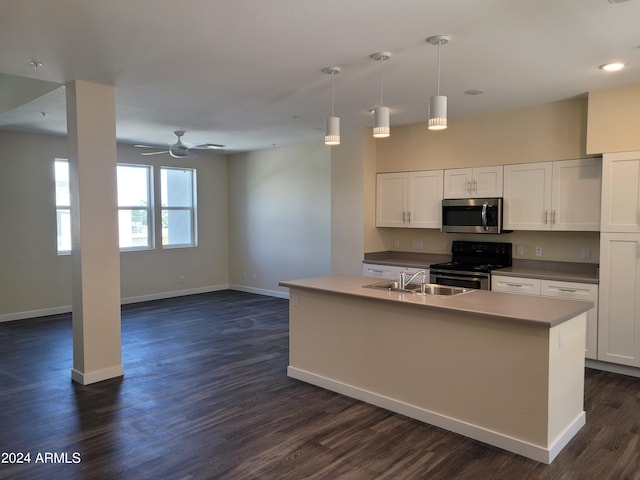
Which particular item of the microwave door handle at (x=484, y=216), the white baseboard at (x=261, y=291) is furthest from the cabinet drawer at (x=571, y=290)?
the white baseboard at (x=261, y=291)

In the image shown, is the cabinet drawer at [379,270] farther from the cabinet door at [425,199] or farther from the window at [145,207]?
the window at [145,207]

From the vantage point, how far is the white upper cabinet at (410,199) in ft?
18.6

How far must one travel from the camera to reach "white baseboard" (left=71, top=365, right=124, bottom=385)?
407 centimetres

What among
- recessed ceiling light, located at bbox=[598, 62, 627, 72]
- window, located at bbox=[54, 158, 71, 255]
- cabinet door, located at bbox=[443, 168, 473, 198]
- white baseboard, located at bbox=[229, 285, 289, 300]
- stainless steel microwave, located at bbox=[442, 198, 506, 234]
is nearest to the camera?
recessed ceiling light, located at bbox=[598, 62, 627, 72]

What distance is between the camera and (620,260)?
4133mm

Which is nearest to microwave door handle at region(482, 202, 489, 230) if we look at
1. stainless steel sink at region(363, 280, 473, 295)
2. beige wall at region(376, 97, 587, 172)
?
beige wall at region(376, 97, 587, 172)

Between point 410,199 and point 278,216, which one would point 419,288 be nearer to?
point 410,199

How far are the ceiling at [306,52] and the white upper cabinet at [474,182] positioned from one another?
2.17 feet

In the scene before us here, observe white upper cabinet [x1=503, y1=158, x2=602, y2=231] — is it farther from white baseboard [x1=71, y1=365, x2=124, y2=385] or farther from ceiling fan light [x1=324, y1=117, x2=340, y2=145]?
white baseboard [x1=71, y1=365, x2=124, y2=385]

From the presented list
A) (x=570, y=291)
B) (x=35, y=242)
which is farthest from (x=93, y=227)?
(x=570, y=291)

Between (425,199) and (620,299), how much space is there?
7.74 ft

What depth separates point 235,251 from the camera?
9.14 meters

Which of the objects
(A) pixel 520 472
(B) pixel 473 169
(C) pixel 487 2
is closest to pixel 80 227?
(C) pixel 487 2

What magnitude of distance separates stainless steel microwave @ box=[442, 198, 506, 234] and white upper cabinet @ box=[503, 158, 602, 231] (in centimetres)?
12
